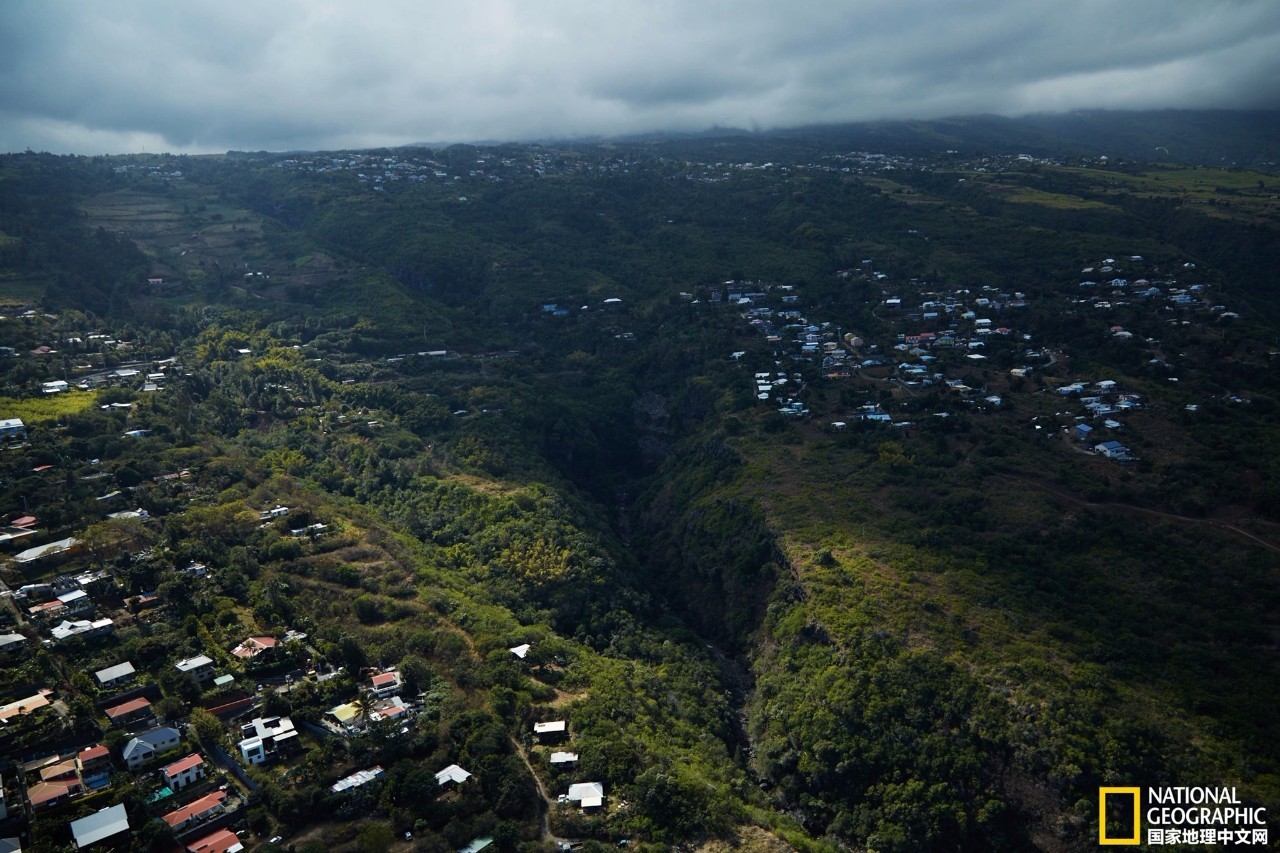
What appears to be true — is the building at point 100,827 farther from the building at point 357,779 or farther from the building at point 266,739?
the building at point 357,779

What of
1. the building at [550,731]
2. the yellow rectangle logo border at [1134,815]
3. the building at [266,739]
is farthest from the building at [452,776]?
the yellow rectangle logo border at [1134,815]

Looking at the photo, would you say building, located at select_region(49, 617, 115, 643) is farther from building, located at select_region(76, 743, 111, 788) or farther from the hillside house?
the hillside house

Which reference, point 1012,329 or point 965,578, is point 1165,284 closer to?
point 1012,329

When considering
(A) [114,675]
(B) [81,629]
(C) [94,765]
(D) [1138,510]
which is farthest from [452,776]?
(D) [1138,510]

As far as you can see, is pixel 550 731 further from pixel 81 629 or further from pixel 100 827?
pixel 81 629

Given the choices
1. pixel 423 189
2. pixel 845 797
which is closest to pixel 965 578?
pixel 845 797

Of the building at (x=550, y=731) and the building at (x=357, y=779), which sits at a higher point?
the building at (x=357, y=779)

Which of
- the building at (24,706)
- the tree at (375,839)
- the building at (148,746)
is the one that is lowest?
the tree at (375,839)

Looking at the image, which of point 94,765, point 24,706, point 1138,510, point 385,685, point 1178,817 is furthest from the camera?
point 1138,510
